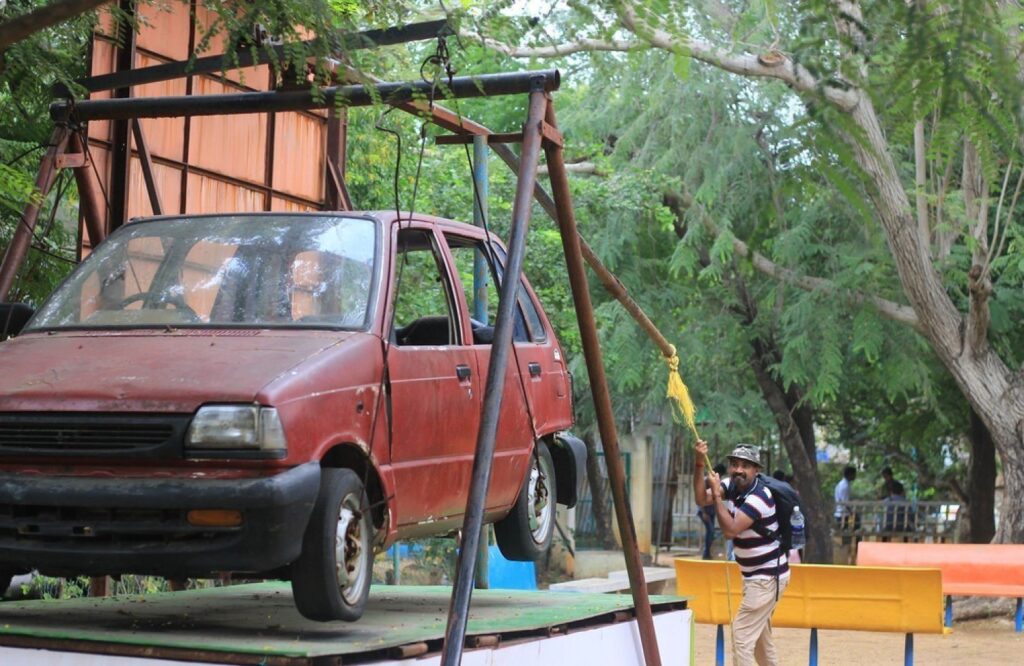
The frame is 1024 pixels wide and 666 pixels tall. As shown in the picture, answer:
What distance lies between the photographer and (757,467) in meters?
10.5

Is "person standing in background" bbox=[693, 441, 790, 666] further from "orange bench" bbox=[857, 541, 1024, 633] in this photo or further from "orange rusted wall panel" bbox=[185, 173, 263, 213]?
"orange bench" bbox=[857, 541, 1024, 633]

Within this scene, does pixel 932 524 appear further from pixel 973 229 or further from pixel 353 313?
pixel 353 313

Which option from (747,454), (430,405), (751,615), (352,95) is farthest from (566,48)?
(430,405)

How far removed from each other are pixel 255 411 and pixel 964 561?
44.9ft

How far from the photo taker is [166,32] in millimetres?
11273

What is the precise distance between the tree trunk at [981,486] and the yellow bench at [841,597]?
40.5ft

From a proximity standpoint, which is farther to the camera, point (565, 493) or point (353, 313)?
point (565, 493)

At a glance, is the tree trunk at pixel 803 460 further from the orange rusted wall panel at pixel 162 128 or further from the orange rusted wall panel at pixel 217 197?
the orange rusted wall panel at pixel 162 128

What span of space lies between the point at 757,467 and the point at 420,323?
4.67m

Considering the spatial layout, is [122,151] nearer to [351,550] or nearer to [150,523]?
[351,550]

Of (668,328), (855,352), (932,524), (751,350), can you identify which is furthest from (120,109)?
(932,524)

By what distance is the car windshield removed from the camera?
5832 millimetres

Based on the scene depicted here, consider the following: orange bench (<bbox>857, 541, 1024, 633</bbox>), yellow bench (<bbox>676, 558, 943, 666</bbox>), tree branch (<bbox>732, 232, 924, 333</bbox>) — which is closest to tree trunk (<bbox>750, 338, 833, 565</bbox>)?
tree branch (<bbox>732, 232, 924, 333</bbox>)

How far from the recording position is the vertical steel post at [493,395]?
15.7ft
